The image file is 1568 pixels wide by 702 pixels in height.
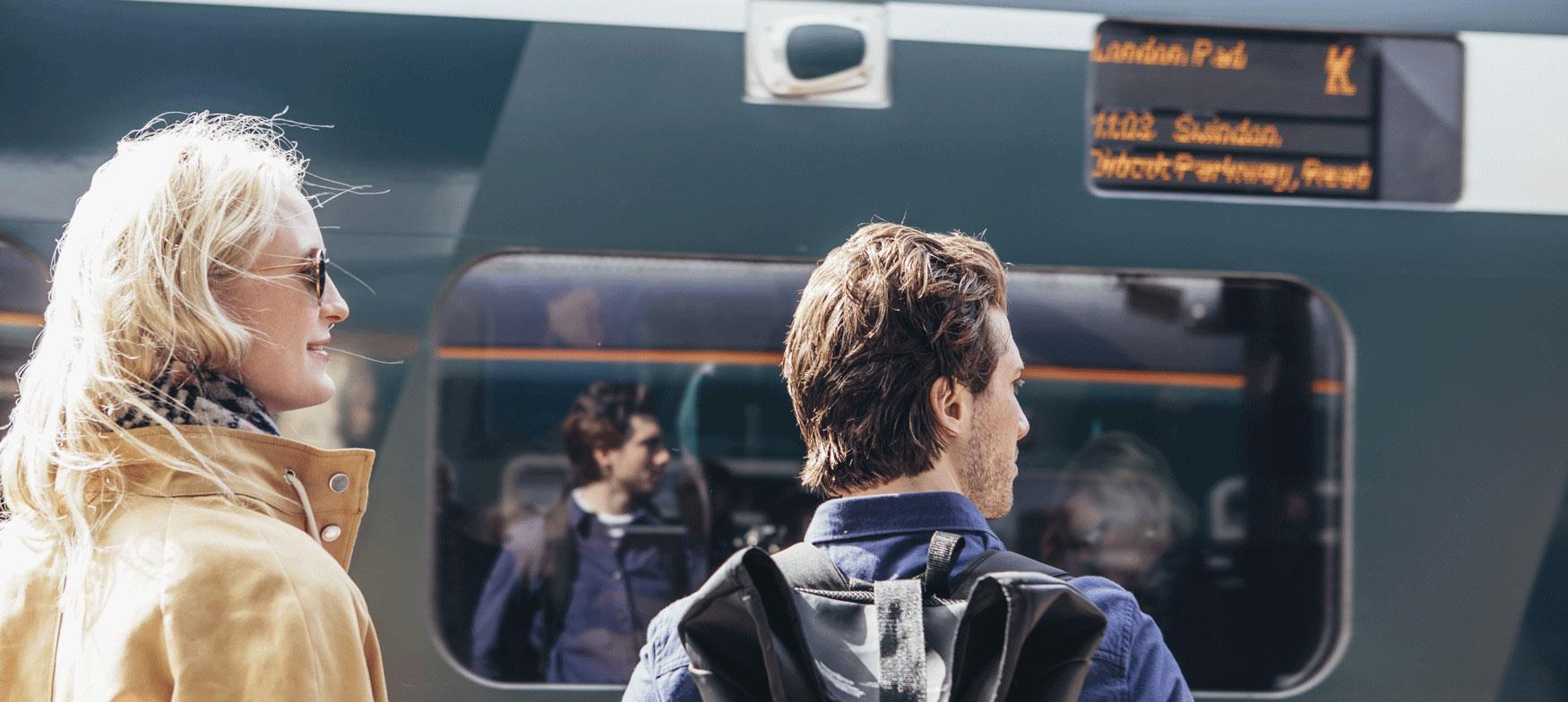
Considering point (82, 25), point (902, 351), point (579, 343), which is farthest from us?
point (579, 343)

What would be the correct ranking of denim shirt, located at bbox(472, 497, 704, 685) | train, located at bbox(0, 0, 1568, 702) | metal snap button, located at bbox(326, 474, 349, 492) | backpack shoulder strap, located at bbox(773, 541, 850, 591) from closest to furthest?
backpack shoulder strap, located at bbox(773, 541, 850, 591), metal snap button, located at bbox(326, 474, 349, 492), train, located at bbox(0, 0, 1568, 702), denim shirt, located at bbox(472, 497, 704, 685)

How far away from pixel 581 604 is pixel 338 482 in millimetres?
1884

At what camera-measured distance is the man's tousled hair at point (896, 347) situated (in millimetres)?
1357

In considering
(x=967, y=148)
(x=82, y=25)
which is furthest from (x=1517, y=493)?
(x=82, y=25)

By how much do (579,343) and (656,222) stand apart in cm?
35

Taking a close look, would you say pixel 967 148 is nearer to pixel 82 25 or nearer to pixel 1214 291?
pixel 1214 291

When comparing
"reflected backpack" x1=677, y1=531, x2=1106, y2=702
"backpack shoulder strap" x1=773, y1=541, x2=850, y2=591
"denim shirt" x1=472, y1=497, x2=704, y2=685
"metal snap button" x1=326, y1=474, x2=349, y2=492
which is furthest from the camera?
"denim shirt" x1=472, y1=497, x2=704, y2=685

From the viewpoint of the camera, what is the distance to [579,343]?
3.34 m

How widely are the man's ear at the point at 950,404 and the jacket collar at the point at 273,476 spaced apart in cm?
60

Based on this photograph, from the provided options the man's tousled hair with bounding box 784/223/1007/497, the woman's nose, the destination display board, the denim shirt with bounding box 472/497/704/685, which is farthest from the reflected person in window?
the man's tousled hair with bounding box 784/223/1007/497

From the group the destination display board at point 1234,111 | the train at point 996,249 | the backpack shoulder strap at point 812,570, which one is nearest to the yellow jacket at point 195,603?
the backpack shoulder strap at point 812,570

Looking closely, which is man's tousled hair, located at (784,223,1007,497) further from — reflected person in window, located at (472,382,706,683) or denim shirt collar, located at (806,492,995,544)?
reflected person in window, located at (472,382,706,683)

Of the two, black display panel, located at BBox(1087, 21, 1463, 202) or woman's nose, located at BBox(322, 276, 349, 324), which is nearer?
woman's nose, located at BBox(322, 276, 349, 324)

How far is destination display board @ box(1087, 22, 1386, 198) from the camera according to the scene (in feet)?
11.2
